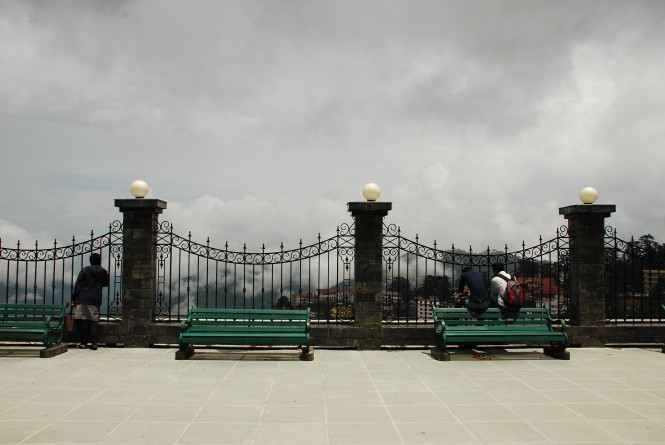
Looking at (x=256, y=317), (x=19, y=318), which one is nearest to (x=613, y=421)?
(x=256, y=317)

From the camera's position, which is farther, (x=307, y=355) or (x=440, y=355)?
(x=440, y=355)

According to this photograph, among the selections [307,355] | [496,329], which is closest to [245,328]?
[307,355]

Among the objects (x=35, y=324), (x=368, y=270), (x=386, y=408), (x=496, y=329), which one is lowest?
(x=386, y=408)

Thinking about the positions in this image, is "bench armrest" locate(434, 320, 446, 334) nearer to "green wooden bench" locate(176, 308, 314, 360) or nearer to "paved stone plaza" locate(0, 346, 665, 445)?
"paved stone plaza" locate(0, 346, 665, 445)

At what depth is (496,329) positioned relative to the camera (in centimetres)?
989

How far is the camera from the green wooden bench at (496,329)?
9.67 meters

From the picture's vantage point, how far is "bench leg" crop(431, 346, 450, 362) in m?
9.55

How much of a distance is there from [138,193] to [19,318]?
3.01 m

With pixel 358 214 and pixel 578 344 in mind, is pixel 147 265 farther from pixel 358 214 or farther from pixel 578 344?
pixel 578 344

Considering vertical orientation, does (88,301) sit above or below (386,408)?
above

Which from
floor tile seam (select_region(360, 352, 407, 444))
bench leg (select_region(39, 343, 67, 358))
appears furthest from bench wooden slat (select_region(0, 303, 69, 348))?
floor tile seam (select_region(360, 352, 407, 444))

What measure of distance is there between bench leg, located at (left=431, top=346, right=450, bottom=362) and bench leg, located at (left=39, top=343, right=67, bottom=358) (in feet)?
21.0

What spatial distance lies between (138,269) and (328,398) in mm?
5473

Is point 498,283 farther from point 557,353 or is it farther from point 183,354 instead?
point 183,354
